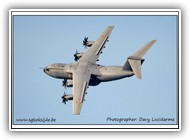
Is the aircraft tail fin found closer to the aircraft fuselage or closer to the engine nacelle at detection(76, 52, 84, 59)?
the aircraft fuselage

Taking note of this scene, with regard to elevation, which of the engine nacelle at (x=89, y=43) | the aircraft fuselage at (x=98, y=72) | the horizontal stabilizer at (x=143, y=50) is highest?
the engine nacelle at (x=89, y=43)

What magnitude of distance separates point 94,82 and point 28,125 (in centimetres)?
340

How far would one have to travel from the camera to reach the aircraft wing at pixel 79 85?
22.0 m

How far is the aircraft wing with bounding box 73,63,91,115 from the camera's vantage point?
22.0 m

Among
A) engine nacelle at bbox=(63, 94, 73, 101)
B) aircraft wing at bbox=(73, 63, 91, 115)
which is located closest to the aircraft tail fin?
aircraft wing at bbox=(73, 63, 91, 115)

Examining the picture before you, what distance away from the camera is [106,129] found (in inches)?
868

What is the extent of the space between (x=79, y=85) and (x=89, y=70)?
100cm

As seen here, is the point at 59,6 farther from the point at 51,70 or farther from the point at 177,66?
the point at 177,66

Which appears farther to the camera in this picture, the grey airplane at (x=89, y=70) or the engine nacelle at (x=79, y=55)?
the engine nacelle at (x=79, y=55)

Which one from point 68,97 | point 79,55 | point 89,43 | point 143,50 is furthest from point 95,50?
point 68,97

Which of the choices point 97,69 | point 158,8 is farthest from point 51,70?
point 158,8

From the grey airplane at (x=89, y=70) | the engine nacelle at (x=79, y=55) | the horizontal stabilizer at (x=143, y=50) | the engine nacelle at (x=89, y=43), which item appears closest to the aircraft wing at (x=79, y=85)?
the grey airplane at (x=89, y=70)

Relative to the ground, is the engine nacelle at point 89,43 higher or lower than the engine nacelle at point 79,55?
higher

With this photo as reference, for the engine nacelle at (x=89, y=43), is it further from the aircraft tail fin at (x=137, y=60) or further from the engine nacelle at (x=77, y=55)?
the aircraft tail fin at (x=137, y=60)
